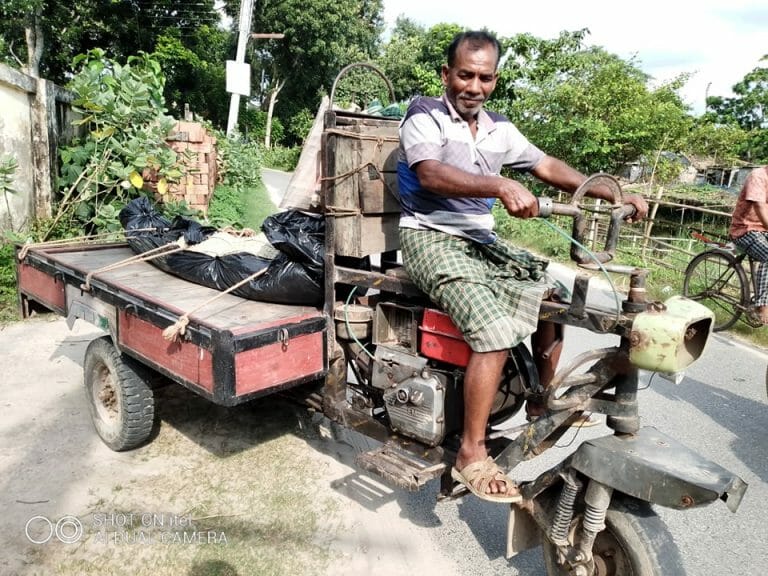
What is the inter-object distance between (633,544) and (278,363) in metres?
1.59

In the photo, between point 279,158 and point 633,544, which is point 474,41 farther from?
point 279,158

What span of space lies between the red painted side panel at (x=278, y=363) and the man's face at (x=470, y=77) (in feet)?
4.12

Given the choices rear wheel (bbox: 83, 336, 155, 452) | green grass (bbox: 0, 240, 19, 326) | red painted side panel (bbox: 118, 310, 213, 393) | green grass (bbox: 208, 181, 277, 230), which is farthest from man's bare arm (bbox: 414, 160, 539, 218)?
green grass (bbox: 208, 181, 277, 230)

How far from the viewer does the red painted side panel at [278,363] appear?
2.54 metres

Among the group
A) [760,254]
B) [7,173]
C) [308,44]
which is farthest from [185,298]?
[308,44]

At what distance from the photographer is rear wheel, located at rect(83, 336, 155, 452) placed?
338 centimetres

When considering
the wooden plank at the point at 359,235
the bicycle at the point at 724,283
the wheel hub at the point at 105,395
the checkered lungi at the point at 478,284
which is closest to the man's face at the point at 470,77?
the checkered lungi at the point at 478,284

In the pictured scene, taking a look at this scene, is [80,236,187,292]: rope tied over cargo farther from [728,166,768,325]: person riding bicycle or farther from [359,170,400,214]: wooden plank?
[728,166,768,325]: person riding bicycle

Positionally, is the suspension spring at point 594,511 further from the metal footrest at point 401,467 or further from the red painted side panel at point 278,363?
the red painted side panel at point 278,363

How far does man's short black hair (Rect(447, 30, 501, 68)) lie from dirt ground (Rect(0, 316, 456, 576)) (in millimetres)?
2225

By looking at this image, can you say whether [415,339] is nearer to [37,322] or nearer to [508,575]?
[508,575]

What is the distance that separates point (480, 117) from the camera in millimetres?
2738

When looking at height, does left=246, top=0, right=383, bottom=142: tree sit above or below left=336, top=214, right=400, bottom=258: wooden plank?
above

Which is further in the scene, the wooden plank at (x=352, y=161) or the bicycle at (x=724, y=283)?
the bicycle at (x=724, y=283)
